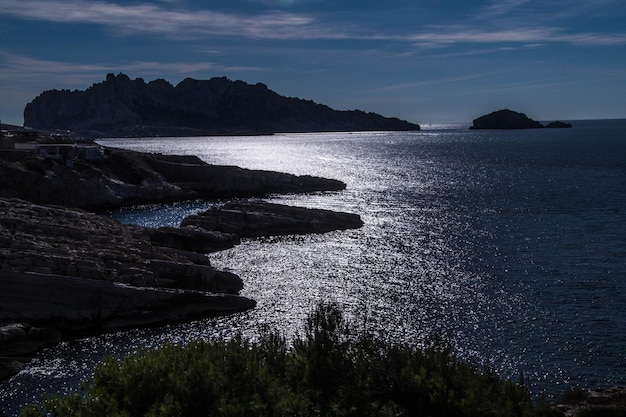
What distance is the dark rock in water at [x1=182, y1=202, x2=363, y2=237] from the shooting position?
288ft

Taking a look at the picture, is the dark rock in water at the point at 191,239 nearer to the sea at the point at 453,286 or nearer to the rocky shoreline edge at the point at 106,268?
the rocky shoreline edge at the point at 106,268

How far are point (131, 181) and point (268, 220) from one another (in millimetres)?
47148

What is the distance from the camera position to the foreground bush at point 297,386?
2581 cm

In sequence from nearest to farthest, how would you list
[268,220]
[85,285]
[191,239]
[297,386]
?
1. [297,386]
2. [85,285]
3. [191,239]
4. [268,220]

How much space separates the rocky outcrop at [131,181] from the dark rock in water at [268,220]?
2985cm

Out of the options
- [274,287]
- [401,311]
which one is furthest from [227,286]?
[401,311]

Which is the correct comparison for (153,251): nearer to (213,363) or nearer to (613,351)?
(213,363)

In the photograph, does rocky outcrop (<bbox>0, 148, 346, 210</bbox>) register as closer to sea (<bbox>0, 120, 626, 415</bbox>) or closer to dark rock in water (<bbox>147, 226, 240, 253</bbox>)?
sea (<bbox>0, 120, 626, 415</bbox>)

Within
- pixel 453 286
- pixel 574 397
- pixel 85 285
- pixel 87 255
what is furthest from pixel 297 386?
pixel 453 286

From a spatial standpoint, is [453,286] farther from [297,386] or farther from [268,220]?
[268,220]

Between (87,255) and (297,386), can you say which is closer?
(297,386)

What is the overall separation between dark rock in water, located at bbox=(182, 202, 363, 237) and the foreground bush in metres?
57.2

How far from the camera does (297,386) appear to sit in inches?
1127

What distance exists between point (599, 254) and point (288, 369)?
5213 cm
